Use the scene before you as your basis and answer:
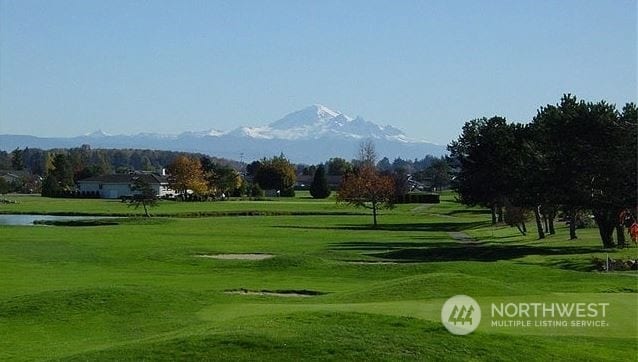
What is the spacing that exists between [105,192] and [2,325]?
169079 mm

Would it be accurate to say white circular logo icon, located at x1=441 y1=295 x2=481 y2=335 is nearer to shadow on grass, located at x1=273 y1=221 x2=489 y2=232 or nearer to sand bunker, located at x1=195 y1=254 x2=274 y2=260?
sand bunker, located at x1=195 y1=254 x2=274 y2=260

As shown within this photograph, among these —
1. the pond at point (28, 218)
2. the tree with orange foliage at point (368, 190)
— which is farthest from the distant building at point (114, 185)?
the tree with orange foliage at point (368, 190)

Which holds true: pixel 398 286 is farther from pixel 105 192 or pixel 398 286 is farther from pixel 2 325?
pixel 105 192

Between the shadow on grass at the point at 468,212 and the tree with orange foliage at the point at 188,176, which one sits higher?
the tree with orange foliage at the point at 188,176

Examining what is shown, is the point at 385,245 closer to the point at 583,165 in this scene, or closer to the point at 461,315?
the point at 583,165

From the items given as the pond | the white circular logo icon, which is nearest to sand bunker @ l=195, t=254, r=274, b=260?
the white circular logo icon

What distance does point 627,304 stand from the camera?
24047 millimetres

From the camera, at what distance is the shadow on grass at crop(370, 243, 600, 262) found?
53.6 m

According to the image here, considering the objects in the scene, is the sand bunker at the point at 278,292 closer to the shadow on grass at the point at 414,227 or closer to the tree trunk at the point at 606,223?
the tree trunk at the point at 606,223

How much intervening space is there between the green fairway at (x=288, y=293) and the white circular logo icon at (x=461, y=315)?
31cm

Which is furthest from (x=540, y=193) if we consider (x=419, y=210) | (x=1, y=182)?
(x=1, y=182)

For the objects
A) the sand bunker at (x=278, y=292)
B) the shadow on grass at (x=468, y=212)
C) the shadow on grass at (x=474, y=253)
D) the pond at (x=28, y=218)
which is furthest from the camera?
the shadow on grass at (x=468, y=212)

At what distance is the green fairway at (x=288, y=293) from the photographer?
1609cm

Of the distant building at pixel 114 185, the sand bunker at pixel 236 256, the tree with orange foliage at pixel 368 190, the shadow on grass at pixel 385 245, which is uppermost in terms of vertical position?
the distant building at pixel 114 185
